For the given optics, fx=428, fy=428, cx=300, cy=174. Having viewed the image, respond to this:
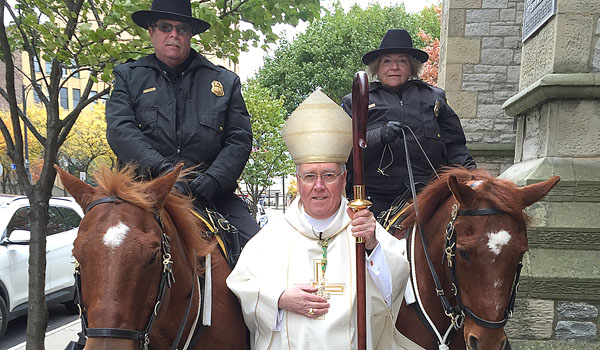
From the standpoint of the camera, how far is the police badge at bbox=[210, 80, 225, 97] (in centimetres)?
291

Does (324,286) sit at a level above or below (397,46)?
below

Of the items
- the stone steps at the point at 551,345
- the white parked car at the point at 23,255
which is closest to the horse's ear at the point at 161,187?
the stone steps at the point at 551,345

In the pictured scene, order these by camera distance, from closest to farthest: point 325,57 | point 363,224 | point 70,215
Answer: point 363,224, point 70,215, point 325,57

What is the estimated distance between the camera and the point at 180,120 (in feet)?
9.14

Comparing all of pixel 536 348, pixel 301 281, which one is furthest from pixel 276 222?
pixel 536 348

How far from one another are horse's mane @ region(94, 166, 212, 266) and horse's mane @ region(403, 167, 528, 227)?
1.36 metres

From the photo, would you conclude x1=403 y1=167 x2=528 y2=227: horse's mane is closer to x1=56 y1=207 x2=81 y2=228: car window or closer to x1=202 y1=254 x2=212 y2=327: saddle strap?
x1=202 y1=254 x2=212 y2=327: saddle strap

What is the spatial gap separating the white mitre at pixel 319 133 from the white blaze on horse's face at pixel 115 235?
1.10 m

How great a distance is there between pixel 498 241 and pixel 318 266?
960mm

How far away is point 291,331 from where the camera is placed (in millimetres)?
2346

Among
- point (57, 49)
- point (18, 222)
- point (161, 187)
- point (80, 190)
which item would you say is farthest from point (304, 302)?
point (18, 222)

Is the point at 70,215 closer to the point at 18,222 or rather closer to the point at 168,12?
the point at 18,222

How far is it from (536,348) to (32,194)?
4673mm

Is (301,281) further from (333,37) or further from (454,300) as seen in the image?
(333,37)
